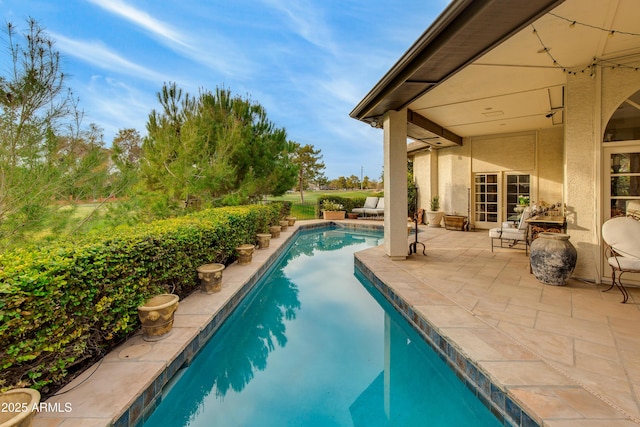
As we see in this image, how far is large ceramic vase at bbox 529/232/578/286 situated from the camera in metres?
4.29

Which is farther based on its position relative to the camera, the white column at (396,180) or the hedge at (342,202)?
the hedge at (342,202)

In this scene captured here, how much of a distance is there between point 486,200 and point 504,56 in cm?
742

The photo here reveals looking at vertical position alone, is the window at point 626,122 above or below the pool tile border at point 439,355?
above

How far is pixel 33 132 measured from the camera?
3.75m

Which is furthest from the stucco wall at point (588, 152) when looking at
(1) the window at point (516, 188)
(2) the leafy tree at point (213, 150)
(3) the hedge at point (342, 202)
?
(3) the hedge at point (342, 202)

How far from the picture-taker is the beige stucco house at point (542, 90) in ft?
9.93

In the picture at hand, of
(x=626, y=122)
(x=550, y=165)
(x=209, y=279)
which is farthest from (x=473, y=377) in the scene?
(x=550, y=165)

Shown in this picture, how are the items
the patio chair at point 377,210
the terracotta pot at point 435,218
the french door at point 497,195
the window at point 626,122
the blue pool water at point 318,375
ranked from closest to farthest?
the blue pool water at point 318,375
the window at point 626,122
the french door at point 497,195
the terracotta pot at point 435,218
the patio chair at point 377,210

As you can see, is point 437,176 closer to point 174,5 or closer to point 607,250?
point 607,250

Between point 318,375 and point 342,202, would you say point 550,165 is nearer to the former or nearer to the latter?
point 342,202

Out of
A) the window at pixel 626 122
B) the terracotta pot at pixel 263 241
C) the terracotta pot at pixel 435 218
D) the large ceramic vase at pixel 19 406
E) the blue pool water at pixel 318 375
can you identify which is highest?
the window at pixel 626 122

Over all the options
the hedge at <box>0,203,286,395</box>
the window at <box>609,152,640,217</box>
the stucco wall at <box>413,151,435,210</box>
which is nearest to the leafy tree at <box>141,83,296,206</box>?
the hedge at <box>0,203,286,395</box>

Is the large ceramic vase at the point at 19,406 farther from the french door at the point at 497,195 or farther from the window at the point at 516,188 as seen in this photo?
the window at the point at 516,188

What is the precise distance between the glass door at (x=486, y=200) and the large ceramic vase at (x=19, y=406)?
453 inches
